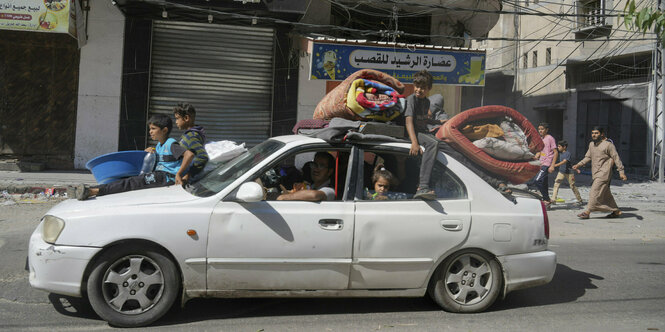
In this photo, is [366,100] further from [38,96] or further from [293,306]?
[38,96]

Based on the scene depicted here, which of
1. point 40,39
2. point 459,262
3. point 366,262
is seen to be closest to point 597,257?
point 459,262

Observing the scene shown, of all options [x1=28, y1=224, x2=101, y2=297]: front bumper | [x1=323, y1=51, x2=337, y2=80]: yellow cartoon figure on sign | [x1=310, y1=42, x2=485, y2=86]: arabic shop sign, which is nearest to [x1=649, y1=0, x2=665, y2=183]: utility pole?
[x1=310, y1=42, x2=485, y2=86]: arabic shop sign

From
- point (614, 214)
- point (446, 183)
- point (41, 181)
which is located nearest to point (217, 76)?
point (41, 181)

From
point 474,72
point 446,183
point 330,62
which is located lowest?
point 446,183

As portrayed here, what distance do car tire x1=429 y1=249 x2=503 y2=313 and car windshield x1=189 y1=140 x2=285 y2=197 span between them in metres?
1.69

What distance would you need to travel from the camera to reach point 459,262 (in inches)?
183

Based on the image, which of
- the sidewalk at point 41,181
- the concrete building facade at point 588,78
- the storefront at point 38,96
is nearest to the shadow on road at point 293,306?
the sidewalk at point 41,181

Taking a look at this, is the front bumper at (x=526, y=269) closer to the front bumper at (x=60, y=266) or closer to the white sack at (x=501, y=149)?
the white sack at (x=501, y=149)

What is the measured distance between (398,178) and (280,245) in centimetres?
121

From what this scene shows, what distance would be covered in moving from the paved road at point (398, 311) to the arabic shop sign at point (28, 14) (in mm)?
6490

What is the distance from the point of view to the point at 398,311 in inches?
189

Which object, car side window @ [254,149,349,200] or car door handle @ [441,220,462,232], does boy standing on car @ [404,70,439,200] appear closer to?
car door handle @ [441,220,462,232]

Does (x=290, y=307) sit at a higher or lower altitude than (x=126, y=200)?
lower

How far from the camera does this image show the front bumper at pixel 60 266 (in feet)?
13.0
